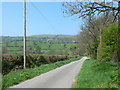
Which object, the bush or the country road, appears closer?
the country road

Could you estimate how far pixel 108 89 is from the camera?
7.47m

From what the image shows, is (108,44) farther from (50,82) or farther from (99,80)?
(99,80)

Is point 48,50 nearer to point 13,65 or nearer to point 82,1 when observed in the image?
point 13,65

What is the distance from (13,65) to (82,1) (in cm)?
1699

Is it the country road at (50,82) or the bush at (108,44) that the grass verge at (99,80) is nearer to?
the country road at (50,82)

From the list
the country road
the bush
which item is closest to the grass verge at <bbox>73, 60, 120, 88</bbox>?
the country road

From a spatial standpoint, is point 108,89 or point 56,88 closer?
point 108,89

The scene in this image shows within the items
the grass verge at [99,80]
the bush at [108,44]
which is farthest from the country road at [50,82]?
the bush at [108,44]

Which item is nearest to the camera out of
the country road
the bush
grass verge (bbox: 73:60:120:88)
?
grass verge (bbox: 73:60:120:88)

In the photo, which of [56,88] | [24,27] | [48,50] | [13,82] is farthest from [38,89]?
[48,50]

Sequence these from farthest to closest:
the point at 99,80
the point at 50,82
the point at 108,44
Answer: the point at 108,44 < the point at 50,82 < the point at 99,80

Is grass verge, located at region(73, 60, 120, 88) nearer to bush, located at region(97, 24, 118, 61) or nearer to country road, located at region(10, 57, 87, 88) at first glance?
country road, located at region(10, 57, 87, 88)

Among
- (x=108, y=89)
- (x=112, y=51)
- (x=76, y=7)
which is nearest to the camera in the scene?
(x=108, y=89)

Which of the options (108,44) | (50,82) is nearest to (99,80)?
(50,82)
